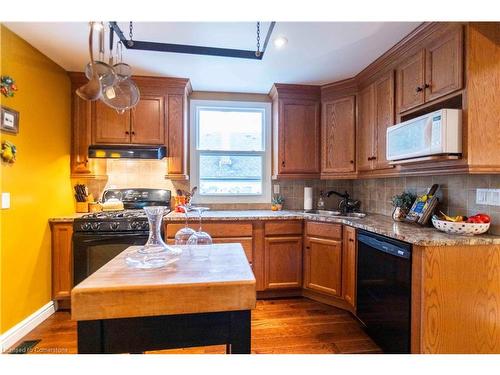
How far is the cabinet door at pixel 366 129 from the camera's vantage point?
8.89 feet

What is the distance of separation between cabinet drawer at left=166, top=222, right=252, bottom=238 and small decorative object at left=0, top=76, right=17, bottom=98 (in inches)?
63.7

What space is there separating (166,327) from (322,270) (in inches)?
79.0

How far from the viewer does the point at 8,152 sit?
1.99m

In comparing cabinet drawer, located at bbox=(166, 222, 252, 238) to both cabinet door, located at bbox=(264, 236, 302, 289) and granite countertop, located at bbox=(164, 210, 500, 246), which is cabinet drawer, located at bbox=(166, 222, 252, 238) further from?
cabinet door, located at bbox=(264, 236, 302, 289)

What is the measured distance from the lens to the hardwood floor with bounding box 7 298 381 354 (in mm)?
2004

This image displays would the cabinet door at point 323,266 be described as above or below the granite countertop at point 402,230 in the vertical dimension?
below

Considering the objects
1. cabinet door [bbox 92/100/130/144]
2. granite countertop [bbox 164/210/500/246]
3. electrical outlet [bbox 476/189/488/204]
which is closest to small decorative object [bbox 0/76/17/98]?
cabinet door [bbox 92/100/130/144]

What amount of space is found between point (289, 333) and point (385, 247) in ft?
3.49

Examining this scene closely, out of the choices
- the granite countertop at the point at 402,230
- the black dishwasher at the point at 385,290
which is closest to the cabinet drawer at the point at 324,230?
the granite countertop at the point at 402,230

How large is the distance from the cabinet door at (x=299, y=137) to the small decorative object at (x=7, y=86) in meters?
2.44

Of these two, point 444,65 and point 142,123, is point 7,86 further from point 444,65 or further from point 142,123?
point 444,65

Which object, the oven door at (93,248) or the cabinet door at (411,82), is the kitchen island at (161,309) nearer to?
the oven door at (93,248)
